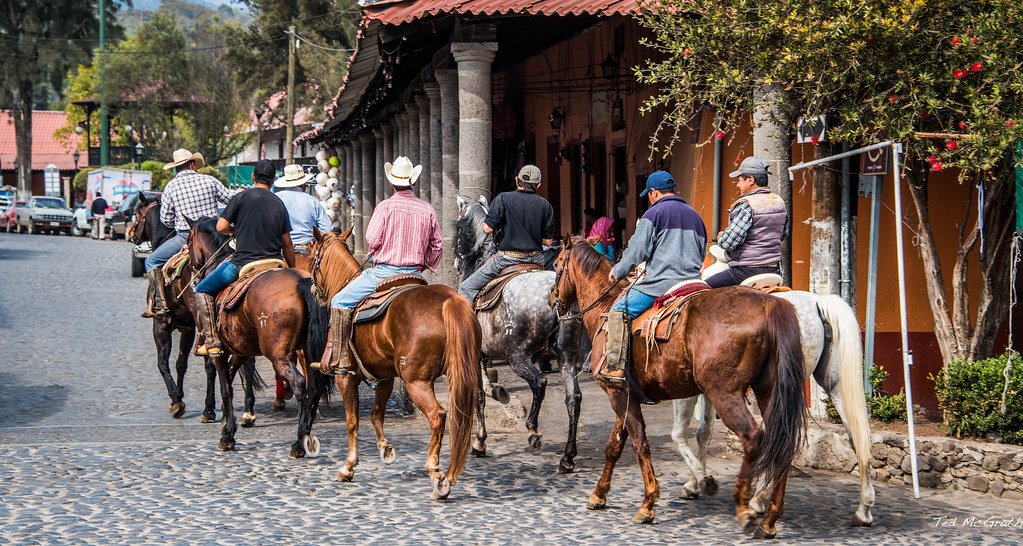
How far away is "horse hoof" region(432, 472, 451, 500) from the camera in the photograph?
24.7ft

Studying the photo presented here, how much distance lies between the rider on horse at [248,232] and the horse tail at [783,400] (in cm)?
493

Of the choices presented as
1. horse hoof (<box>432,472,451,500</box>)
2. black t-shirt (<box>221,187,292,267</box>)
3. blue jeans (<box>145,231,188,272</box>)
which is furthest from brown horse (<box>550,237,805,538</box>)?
blue jeans (<box>145,231,188,272</box>)

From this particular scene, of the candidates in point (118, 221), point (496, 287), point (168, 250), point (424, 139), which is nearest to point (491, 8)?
point (496, 287)

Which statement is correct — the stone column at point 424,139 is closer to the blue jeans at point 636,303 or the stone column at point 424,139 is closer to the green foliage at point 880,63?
the green foliage at point 880,63

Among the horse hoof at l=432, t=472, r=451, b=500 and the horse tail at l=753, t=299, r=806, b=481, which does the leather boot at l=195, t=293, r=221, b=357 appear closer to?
the horse hoof at l=432, t=472, r=451, b=500

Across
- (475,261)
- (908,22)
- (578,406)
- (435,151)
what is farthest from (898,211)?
(435,151)

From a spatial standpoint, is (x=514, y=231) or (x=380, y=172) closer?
(x=514, y=231)

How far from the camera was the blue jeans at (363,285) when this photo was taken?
8320 millimetres

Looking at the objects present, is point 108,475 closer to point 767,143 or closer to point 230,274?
point 230,274

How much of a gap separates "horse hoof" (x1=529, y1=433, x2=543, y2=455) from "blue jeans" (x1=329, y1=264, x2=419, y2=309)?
5.69 feet

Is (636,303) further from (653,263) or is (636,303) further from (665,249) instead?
(665,249)

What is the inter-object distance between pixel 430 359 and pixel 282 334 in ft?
6.40

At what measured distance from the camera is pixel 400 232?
8.48 meters

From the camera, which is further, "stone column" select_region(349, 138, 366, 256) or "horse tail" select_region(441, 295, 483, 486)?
"stone column" select_region(349, 138, 366, 256)
